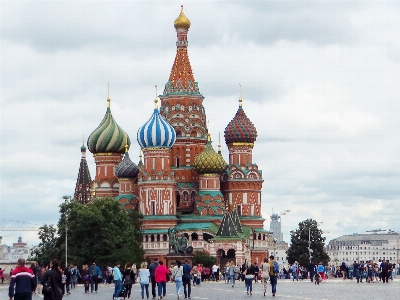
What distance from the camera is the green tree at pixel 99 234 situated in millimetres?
82688

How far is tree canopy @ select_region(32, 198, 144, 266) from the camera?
271 feet

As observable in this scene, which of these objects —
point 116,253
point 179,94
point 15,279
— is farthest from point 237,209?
point 15,279

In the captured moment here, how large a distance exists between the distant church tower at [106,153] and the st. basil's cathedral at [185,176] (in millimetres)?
97

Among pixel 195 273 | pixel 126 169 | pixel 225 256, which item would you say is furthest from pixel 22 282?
pixel 126 169

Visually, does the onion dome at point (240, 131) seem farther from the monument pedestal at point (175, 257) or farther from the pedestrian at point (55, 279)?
the pedestrian at point (55, 279)

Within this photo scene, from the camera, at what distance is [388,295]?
3916 cm

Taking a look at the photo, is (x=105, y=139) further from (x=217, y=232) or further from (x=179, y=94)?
(x=217, y=232)

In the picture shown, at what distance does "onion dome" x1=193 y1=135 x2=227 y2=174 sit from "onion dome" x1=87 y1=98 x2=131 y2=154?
9.79 metres

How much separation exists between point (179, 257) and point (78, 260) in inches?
315

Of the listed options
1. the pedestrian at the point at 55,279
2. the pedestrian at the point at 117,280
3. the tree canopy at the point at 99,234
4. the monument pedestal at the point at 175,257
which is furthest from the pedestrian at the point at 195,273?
the pedestrian at the point at 55,279

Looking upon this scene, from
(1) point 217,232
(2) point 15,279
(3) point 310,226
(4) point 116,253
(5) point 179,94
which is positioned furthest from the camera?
(3) point 310,226

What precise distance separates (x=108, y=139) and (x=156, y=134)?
11.5 m

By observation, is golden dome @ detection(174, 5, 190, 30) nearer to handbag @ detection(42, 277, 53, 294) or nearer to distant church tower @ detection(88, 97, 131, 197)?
distant church tower @ detection(88, 97, 131, 197)

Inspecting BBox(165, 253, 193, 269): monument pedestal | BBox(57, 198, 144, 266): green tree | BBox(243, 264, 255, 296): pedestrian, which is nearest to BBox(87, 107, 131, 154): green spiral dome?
BBox(57, 198, 144, 266): green tree
